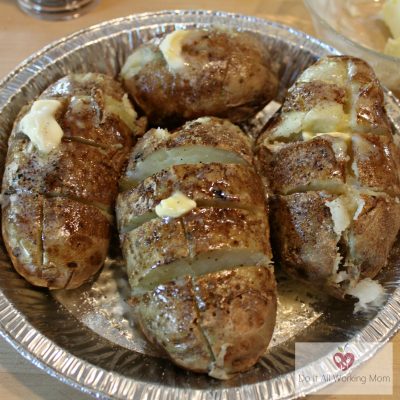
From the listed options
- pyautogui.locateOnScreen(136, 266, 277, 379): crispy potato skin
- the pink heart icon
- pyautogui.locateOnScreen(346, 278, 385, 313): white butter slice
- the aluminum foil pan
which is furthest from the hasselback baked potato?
A: pyautogui.locateOnScreen(346, 278, 385, 313): white butter slice

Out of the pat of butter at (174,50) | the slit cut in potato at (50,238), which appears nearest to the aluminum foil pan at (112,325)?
the slit cut in potato at (50,238)

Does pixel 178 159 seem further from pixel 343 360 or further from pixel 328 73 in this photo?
pixel 343 360

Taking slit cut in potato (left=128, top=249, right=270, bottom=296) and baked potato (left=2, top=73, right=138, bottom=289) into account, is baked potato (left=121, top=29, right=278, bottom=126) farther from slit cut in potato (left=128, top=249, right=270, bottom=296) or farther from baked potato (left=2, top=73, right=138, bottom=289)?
slit cut in potato (left=128, top=249, right=270, bottom=296)

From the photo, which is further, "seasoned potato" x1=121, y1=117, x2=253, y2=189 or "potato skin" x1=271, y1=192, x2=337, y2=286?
"seasoned potato" x1=121, y1=117, x2=253, y2=189

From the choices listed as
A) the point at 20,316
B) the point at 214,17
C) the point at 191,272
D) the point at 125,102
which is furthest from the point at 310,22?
the point at 20,316

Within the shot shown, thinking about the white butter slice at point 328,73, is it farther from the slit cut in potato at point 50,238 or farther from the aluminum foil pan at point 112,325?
the slit cut in potato at point 50,238

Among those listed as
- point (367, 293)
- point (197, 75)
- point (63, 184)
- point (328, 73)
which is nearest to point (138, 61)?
point (197, 75)

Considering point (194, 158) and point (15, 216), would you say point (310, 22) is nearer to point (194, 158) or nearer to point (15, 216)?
point (194, 158)
